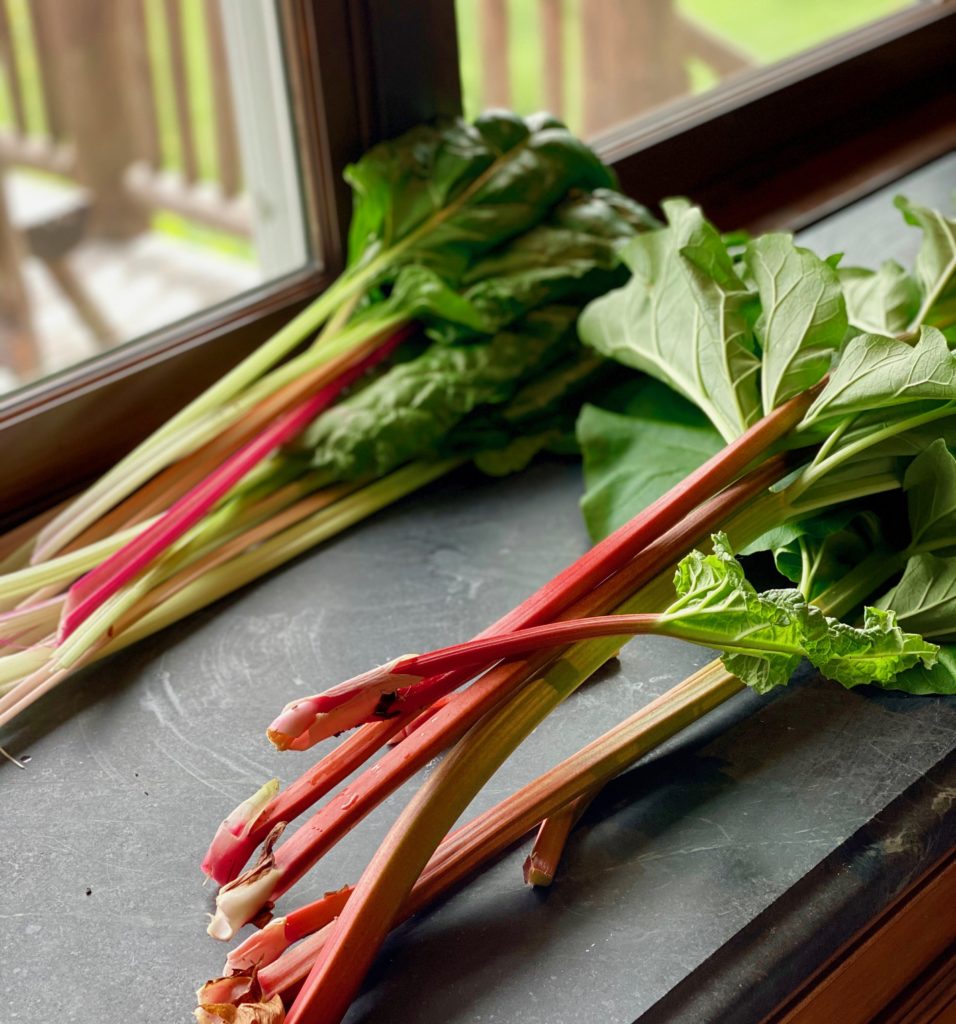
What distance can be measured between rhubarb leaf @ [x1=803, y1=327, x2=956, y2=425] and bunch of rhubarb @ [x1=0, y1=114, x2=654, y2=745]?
14.0 inches

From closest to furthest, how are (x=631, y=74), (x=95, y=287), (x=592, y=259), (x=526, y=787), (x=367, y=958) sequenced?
(x=367, y=958), (x=526, y=787), (x=592, y=259), (x=631, y=74), (x=95, y=287)

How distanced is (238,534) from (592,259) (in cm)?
42

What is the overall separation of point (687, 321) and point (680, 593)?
315 millimetres

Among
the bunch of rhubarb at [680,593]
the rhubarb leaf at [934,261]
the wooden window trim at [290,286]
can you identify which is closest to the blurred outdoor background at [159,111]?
the wooden window trim at [290,286]

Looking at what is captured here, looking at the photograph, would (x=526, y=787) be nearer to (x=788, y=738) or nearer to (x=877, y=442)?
(x=788, y=738)

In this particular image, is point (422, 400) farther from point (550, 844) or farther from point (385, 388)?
point (550, 844)

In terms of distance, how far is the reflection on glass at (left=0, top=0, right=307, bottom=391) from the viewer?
122 inches

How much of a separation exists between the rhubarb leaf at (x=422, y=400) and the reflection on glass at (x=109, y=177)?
190cm

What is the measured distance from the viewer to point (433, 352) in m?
1.18

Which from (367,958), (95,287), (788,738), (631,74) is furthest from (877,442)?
(95,287)

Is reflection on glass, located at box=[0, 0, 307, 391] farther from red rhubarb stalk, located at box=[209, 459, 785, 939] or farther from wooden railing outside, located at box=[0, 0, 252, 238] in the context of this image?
red rhubarb stalk, located at box=[209, 459, 785, 939]

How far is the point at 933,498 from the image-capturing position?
34.9 inches

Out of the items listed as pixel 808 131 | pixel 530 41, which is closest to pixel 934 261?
pixel 808 131

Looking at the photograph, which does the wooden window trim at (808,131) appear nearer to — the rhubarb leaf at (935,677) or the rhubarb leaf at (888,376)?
the rhubarb leaf at (888,376)
